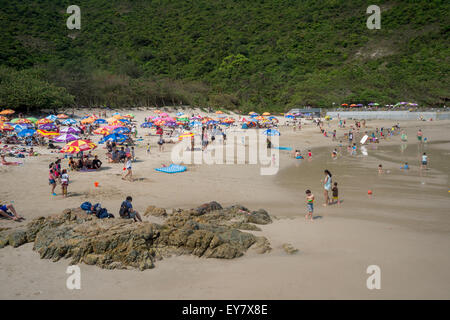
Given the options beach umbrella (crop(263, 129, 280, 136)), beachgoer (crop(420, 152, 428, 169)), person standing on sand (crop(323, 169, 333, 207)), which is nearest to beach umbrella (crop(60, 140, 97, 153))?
person standing on sand (crop(323, 169, 333, 207))

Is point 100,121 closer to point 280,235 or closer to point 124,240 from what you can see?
point 124,240

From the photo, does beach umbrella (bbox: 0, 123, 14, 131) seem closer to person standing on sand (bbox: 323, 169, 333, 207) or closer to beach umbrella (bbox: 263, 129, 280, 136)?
beach umbrella (bbox: 263, 129, 280, 136)

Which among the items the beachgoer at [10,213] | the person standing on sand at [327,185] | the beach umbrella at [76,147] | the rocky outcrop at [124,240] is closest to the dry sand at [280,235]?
the rocky outcrop at [124,240]

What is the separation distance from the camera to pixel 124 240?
23.1ft

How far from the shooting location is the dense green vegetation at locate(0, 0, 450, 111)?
51.8 m

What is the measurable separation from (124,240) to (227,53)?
81.7m

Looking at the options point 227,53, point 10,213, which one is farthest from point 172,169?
point 227,53

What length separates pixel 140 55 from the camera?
8238 cm

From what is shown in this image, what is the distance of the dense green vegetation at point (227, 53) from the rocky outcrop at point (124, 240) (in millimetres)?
32262

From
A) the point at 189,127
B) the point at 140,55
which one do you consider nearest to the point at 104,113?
the point at 189,127

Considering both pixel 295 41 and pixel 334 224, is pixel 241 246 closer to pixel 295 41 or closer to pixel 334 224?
pixel 334 224

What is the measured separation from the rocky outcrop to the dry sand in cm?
21

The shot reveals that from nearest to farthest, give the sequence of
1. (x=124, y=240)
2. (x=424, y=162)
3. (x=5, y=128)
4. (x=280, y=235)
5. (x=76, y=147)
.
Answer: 1. (x=124, y=240)
2. (x=280, y=235)
3. (x=76, y=147)
4. (x=424, y=162)
5. (x=5, y=128)
